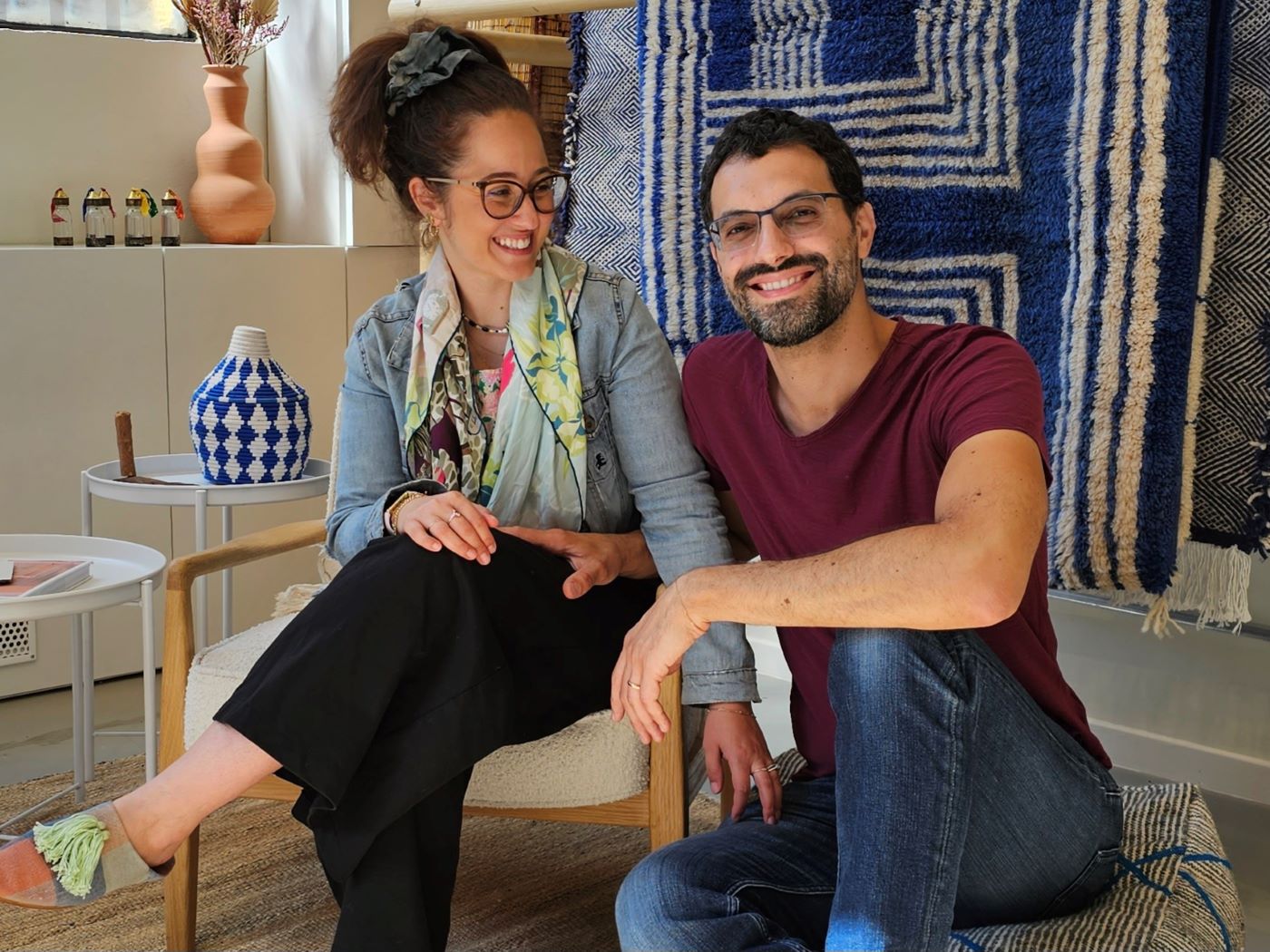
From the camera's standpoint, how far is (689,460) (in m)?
1.67

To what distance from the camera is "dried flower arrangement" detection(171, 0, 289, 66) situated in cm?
298

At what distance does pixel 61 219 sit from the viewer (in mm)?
2855

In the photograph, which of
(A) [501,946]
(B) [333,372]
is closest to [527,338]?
(A) [501,946]

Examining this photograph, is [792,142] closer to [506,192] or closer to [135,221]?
[506,192]

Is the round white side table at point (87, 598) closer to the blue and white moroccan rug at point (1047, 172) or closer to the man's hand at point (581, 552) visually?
the man's hand at point (581, 552)

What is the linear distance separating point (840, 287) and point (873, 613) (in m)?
0.44

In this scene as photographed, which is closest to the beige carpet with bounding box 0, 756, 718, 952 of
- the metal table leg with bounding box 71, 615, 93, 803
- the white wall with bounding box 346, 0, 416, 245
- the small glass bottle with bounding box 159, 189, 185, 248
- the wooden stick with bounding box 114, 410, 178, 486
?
the metal table leg with bounding box 71, 615, 93, 803

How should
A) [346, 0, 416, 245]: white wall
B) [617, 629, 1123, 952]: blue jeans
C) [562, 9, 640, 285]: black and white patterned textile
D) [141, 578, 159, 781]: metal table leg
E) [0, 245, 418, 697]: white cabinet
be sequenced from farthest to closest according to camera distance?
Answer: 1. [346, 0, 416, 245]: white wall
2. [0, 245, 418, 697]: white cabinet
3. [562, 9, 640, 285]: black and white patterned textile
4. [141, 578, 159, 781]: metal table leg
5. [617, 629, 1123, 952]: blue jeans

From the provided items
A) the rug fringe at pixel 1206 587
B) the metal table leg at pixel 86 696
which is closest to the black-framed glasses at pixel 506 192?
the rug fringe at pixel 1206 587

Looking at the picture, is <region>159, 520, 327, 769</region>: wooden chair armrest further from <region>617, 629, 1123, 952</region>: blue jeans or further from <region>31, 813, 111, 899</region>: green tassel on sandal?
<region>617, 629, 1123, 952</region>: blue jeans

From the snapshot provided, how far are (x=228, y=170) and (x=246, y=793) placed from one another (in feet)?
6.35

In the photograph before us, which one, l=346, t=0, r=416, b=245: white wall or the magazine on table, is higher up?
l=346, t=0, r=416, b=245: white wall

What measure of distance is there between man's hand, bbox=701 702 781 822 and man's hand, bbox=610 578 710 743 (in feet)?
0.42

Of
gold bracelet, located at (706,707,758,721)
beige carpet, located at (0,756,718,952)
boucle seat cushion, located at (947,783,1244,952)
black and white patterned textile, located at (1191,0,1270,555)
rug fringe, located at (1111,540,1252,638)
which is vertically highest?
black and white patterned textile, located at (1191,0,1270,555)
